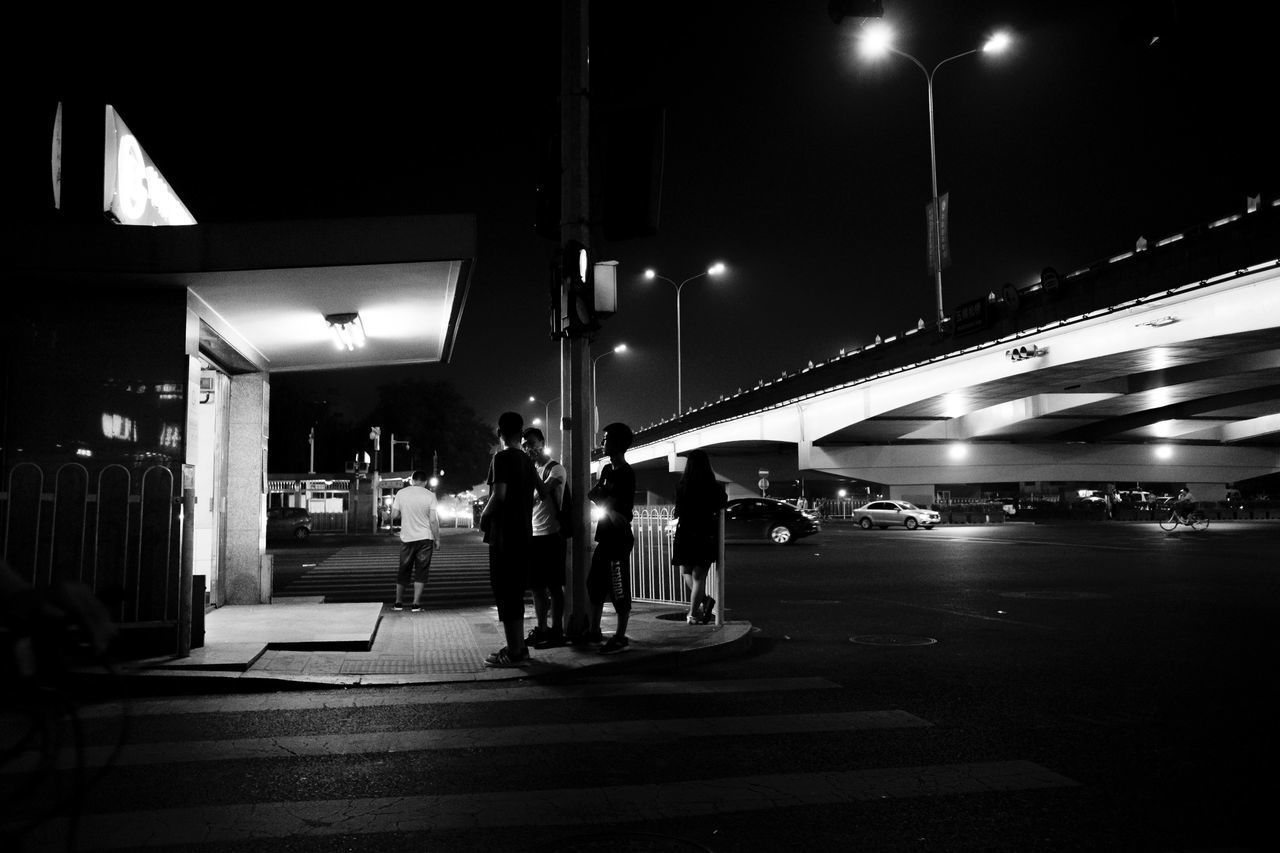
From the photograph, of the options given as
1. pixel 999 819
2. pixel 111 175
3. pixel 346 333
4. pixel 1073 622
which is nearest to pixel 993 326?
pixel 1073 622

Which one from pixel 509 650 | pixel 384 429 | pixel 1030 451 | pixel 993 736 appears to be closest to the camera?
pixel 993 736

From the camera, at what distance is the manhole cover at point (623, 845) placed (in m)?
3.78

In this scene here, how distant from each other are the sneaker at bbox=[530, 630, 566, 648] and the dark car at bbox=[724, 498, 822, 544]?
75.6 ft

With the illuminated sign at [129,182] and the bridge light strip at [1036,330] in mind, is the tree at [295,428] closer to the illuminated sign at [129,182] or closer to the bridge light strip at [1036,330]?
the bridge light strip at [1036,330]

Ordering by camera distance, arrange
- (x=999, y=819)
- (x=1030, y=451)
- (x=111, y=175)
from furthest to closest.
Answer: (x=1030, y=451), (x=111, y=175), (x=999, y=819)

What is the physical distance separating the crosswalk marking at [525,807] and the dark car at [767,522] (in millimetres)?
27066

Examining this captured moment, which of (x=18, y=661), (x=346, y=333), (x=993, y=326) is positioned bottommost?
(x=18, y=661)

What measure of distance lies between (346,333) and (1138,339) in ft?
88.0

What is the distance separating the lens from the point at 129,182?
37.8 ft

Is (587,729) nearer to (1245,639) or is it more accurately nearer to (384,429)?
(1245,639)

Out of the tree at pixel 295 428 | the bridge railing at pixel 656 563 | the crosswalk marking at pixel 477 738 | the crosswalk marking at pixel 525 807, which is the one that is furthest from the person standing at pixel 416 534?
the tree at pixel 295 428

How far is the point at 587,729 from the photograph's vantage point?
5.79m

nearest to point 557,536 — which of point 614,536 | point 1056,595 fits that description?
point 614,536

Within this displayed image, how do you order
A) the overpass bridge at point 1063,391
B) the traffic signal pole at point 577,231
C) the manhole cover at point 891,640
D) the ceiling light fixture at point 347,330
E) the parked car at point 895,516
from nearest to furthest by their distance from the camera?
the traffic signal pole at point 577,231, the manhole cover at point 891,640, the ceiling light fixture at point 347,330, the overpass bridge at point 1063,391, the parked car at point 895,516
